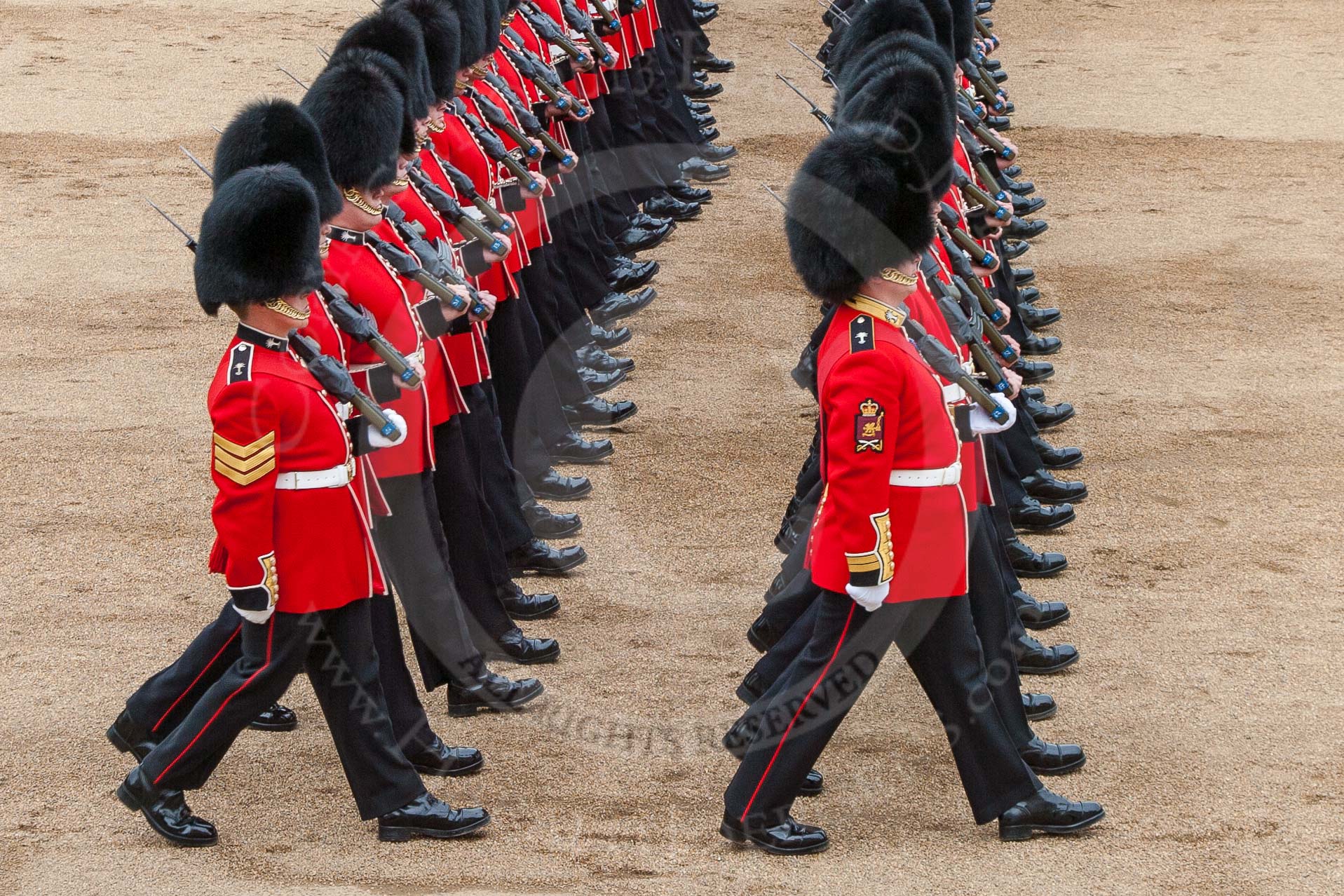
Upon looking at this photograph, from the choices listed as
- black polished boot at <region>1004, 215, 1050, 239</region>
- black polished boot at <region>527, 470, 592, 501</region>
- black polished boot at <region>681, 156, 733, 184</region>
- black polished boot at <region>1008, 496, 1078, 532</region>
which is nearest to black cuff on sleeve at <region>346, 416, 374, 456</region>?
black polished boot at <region>527, 470, 592, 501</region>

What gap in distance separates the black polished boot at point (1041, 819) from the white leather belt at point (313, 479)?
5.13ft

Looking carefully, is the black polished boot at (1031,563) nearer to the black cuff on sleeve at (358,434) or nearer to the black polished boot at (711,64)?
the black cuff on sleeve at (358,434)

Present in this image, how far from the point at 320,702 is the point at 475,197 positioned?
1.86 m

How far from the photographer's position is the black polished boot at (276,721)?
14.0ft

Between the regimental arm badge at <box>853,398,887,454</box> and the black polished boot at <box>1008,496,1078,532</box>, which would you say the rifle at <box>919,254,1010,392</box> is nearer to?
the regimental arm badge at <box>853,398,887,454</box>

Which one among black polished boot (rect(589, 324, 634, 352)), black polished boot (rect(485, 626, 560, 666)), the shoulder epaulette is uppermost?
the shoulder epaulette

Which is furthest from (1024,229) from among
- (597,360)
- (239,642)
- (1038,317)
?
(239,642)

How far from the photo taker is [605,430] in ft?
20.2

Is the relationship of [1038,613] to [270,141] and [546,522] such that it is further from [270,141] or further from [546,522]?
[270,141]

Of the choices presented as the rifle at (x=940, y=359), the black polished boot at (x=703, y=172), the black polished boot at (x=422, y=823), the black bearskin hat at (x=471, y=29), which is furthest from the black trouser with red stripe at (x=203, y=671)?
the black polished boot at (x=703, y=172)

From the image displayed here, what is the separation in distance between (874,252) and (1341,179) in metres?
6.57

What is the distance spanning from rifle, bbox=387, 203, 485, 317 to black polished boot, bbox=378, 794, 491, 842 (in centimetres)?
123

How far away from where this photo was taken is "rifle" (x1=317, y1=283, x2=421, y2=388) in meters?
3.84

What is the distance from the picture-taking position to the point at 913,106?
13.0 ft
